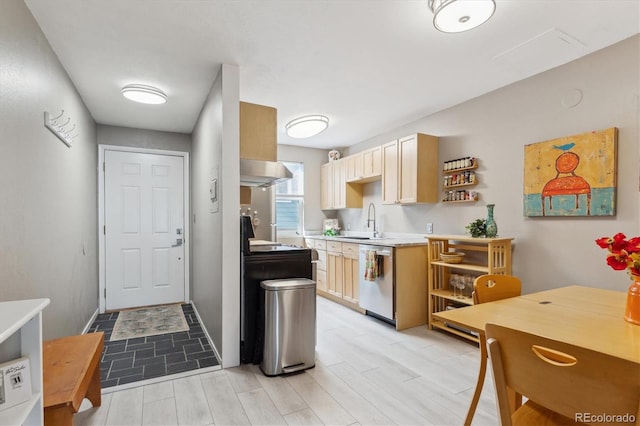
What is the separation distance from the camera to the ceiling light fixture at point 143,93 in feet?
10.1

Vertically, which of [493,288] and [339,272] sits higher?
[493,288]

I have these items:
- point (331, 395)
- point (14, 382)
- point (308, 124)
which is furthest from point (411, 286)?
point (14, 382)

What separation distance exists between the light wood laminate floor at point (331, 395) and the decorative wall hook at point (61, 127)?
199 cm

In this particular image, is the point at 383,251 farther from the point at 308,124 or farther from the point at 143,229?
the point at 143,229

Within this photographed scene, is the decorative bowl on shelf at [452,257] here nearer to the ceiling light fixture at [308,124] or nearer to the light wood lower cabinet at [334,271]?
the light wood lower cabinet at [334,271]

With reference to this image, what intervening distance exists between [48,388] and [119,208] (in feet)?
10.9

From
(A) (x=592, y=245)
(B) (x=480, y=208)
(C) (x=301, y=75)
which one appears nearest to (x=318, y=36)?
(C) (x=301, y=75)

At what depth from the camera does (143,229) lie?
4465 millimetres

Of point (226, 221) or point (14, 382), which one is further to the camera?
point (226, 221)

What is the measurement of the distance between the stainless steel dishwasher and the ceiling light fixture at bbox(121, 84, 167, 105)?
282cm

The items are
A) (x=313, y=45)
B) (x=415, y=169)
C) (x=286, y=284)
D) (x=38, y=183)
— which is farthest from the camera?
(x=415, y=169)

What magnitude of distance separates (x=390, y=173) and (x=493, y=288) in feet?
8.40

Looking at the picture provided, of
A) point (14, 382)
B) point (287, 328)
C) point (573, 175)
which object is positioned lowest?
point (287, 328)

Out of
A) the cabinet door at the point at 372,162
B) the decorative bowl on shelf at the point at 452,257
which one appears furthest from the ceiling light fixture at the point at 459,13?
the cabinet door at the point at 372,162
